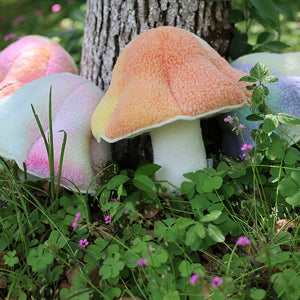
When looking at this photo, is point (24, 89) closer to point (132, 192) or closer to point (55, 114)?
point (55, 114)

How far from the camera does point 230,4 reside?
1924 mm

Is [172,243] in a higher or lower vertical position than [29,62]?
lower

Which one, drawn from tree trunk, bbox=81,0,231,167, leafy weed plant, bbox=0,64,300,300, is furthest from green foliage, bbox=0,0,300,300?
tree trunk, bbox=81,0,231,167

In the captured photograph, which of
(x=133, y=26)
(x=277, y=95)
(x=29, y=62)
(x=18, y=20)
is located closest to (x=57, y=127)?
(x=29, y=62)

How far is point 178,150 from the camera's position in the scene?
4.76 feet

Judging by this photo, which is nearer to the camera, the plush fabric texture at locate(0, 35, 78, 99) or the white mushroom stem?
the white mushroom stem

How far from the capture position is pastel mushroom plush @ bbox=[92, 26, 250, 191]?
1260 millimetres

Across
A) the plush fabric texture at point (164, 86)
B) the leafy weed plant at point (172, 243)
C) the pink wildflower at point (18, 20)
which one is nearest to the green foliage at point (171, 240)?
the leafy weed plant at point (172, 243)

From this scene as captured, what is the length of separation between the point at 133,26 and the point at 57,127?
64 cm

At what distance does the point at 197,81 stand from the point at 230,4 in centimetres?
86

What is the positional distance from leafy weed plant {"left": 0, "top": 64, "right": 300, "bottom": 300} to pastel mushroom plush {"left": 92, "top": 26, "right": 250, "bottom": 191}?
10 centimetres

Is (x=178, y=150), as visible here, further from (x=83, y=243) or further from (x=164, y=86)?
(x=83, y=243)

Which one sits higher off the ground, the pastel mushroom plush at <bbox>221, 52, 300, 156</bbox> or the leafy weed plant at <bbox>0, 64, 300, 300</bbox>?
the pastel mushroom plush at <bbox>221, 52, 300, 156</bbox>

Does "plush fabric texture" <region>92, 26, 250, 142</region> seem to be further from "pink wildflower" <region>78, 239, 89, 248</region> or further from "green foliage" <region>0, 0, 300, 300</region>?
"pink wildflower" <region>78, 239, 89, 248</region>
